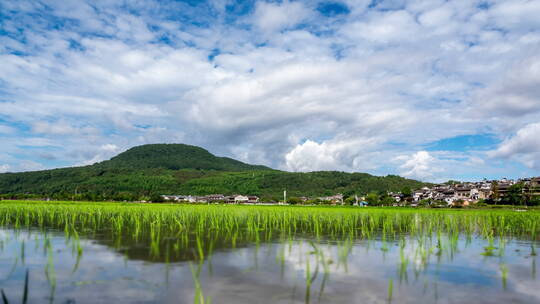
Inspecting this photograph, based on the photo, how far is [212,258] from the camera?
6.19m

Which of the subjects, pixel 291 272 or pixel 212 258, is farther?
pixel 212 258

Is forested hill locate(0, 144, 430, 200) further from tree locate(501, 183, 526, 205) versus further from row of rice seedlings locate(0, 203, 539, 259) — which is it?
row of rice seedlings locate(0, 203, 539, 259)

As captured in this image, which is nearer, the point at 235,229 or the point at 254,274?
the point at 254,274

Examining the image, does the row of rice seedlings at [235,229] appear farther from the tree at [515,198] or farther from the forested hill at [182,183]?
the forested hill at [182,183]

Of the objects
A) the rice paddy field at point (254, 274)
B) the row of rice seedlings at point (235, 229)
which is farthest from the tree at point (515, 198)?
the rice paddy field at point (254, 274)

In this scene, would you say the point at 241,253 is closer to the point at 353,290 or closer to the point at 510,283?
the point at 353,290

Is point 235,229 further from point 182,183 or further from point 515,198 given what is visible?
point 182,183

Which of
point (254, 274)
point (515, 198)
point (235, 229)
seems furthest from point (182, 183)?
point (254, 274)

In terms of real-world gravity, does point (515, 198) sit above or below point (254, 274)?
below

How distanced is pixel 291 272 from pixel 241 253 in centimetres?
185

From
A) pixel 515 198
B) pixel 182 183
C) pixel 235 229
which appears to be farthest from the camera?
pixel 182 183

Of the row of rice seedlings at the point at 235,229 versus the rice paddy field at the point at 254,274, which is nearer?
the rice paddy field at the point at 254,274

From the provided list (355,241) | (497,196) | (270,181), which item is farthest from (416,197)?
(355,241)

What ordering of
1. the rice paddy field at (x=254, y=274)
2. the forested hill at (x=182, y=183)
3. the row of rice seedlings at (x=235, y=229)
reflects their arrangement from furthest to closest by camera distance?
the forested hill at (x=182, y=183)
the row of rice seedlings at (x=235, y=229)
the rice paddy field at (x=254, y=274)
